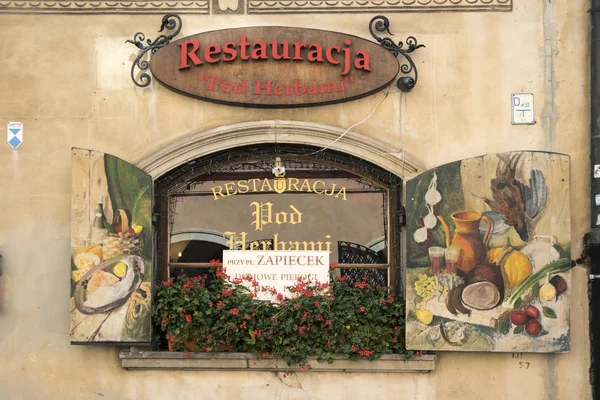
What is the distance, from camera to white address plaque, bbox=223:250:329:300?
25.0ft

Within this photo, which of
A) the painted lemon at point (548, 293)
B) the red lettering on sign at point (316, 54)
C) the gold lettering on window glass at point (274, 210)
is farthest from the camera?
the gold lettering on window glass at point (274, 210)

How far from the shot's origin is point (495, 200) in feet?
23.9

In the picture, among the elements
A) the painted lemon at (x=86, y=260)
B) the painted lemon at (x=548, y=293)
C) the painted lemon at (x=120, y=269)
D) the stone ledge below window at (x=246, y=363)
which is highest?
the painted lemon at (x=86, y=260)

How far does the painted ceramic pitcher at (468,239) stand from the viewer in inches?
287

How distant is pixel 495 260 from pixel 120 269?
10.7ft

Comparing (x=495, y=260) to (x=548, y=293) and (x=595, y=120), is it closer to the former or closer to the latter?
(x=548, y=293)

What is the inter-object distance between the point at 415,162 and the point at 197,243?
2.13 metres

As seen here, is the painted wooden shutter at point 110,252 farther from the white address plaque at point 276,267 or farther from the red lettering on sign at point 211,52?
the red lettering on sign at point 211,52

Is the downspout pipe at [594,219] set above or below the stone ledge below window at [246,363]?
above

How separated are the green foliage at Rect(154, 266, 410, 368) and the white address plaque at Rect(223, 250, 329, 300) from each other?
12cm

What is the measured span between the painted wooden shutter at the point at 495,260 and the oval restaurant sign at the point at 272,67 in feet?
4.01

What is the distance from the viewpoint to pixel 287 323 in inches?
287

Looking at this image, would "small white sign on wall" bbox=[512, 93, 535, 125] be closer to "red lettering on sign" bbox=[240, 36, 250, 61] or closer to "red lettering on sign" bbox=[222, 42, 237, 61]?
"red lettering on sign" bbox=[240, 36, 250, 61]

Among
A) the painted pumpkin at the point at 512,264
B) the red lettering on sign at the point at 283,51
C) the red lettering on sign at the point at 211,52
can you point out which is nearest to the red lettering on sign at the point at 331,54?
the red lettering on sign at the point at 283,51
